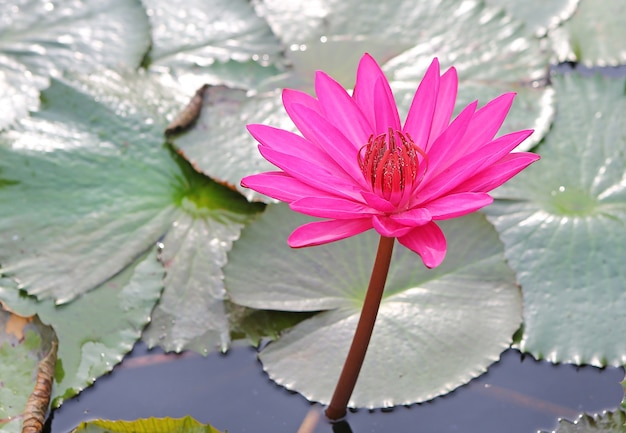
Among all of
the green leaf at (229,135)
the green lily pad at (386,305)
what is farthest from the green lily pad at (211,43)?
the green lily pad at (386,305)

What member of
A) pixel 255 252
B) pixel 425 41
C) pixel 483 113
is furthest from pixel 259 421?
pixel 425 41

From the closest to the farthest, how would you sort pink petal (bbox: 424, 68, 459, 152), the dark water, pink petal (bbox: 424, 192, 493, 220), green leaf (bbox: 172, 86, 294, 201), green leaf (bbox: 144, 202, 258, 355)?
pink petal (bbox: 424, 192, 493, 220), pink petal (bbox: 424, 68, 459, 152), the dark water, green leaf (bbox: 144, 202, 258, 355), green leaf (bbox: 172, 86, 294, 201)

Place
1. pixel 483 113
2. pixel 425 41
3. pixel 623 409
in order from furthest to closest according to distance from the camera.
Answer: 1. pixel 425 41
2. pixel 623 409
3. pixel 483 113

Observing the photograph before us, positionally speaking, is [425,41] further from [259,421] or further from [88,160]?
[259,421]

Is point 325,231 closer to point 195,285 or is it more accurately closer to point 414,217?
point 414,217

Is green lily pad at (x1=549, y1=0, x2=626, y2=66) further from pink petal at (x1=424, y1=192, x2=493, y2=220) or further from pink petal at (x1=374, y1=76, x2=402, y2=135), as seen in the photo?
pink petal at (x1=424, y1=192, x2=493, y2=220)

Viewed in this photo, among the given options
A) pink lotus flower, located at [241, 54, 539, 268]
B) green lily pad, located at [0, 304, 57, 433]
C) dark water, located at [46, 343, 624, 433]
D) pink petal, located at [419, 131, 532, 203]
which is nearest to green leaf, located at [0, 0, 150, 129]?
green lily pad, located at [0, 304, 57, 433]
